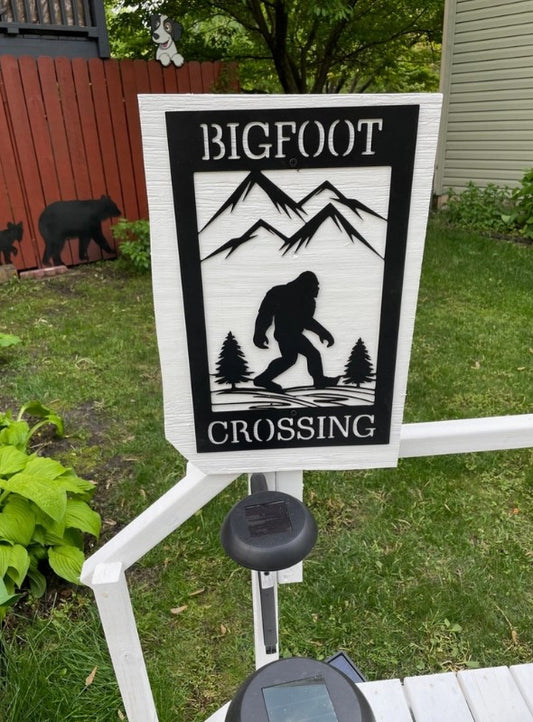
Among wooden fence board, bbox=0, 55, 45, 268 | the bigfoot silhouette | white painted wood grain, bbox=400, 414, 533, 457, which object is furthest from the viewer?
wooden fence board, bbox=0, 55, 45, 268

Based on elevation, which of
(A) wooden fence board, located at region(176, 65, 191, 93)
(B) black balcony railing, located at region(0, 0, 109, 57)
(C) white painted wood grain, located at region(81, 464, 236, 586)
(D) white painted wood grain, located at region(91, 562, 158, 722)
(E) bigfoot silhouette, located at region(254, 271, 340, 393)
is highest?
(B) black balcony railing, located at region(0, 0, 109, 57)

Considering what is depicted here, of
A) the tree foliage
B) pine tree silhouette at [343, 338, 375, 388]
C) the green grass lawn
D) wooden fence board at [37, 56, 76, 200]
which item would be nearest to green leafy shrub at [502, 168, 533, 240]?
the green grass lawn

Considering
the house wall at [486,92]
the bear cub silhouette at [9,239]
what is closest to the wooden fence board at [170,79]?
the bear cub silhouette at [9,239]

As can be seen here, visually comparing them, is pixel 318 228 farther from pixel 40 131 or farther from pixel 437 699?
pixel 40 131

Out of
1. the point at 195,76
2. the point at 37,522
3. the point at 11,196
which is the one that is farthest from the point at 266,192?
the point at 195,76

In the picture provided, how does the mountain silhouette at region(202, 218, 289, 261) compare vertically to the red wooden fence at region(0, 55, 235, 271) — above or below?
above

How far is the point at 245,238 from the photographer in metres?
0.92

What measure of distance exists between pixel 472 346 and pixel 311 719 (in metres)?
3.73

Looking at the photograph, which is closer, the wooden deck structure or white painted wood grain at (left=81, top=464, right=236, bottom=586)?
white painted wood grain at (left=81, top=464, right=236, bottom=586)

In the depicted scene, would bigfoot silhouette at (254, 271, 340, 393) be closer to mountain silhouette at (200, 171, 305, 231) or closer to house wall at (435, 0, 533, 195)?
mountain silhouette at (200, 171, 305, 231)

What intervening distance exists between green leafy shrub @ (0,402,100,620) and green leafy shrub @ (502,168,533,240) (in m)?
6.03

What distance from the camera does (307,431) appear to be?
1.07 m

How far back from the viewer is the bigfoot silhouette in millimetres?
959

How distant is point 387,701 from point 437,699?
127 mm
